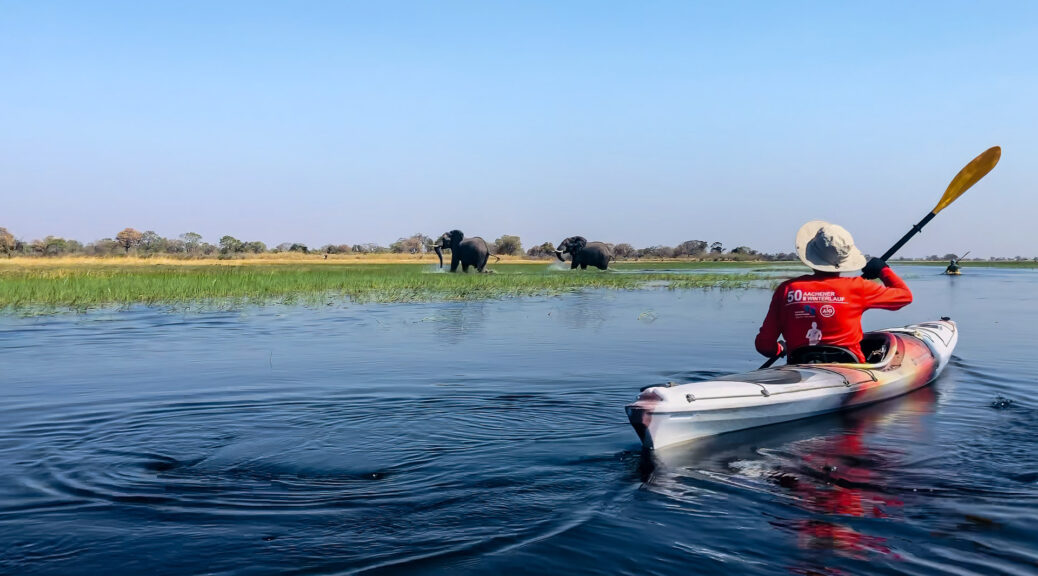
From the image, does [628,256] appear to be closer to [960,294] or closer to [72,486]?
[960,294]

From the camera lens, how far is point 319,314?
17234mm

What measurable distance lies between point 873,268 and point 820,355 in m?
1.17

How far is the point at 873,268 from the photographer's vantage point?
7.91 m

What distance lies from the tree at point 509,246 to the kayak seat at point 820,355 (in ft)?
264

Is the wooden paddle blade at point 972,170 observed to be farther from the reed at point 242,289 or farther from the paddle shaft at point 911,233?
the reed at point 242,289

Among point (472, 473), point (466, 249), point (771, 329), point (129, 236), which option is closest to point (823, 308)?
point (771, 329)

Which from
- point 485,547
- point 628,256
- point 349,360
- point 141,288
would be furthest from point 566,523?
point 628,256

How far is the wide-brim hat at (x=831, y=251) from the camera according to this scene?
7.00 metres

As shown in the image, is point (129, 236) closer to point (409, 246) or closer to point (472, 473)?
point (409, 246)

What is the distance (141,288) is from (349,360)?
1311 centimetres

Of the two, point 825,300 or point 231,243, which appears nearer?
point 825,300

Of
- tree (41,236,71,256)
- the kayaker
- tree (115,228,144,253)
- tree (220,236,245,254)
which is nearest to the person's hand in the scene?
the kayaker

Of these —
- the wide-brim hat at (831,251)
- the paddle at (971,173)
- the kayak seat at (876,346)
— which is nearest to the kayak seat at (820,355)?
the wide-brim hat at (831,251)

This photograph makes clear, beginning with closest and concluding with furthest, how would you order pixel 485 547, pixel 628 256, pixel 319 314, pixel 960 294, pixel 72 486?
pixel 485 547, pixel 72 486, pixel 319 314, pixel 960 294, pixel 628 256
